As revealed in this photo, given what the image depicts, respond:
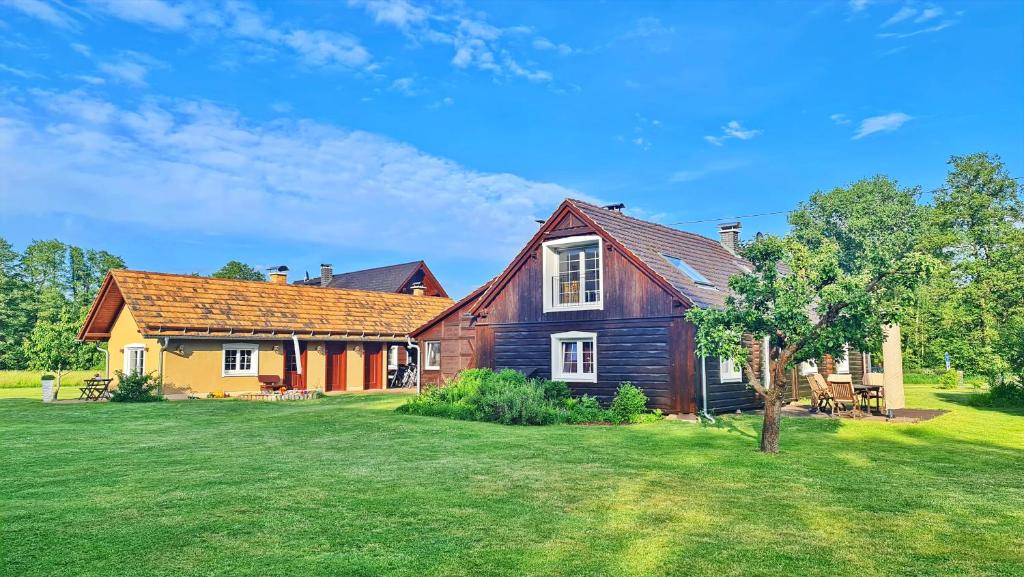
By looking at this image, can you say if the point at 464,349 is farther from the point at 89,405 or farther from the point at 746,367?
the point at 746,367

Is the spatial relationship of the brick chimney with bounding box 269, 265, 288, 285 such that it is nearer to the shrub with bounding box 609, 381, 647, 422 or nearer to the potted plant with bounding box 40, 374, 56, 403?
the potted plant with bounding box 40, 374, 56, 403

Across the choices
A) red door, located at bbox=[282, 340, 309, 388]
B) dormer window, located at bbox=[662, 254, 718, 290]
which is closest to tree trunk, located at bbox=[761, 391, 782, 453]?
dormer window, located at bbox=[662, 254, 718, 290]

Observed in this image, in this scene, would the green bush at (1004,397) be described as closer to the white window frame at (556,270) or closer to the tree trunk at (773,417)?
the white window frame at (556,270)

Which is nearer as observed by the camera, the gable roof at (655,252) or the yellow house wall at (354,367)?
the gable roof at (655,252)

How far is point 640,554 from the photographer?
6.17 m

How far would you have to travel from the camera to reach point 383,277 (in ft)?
174

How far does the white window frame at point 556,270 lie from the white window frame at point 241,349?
49.1 ft

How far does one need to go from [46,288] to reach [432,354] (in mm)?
49311

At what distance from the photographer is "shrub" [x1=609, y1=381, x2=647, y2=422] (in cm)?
1769

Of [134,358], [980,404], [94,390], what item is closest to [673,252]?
[980,404]

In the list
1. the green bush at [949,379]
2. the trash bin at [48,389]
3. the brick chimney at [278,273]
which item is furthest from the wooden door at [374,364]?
the green bush at [949,379]

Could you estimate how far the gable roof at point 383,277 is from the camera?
50.9 m

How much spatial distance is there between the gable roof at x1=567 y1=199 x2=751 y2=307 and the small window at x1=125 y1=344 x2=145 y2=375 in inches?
755

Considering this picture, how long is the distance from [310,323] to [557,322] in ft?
49.6
